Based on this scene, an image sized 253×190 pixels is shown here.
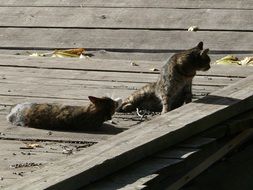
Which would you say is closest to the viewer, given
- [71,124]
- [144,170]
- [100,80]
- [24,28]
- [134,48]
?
[144,170]

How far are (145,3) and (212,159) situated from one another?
3643mm

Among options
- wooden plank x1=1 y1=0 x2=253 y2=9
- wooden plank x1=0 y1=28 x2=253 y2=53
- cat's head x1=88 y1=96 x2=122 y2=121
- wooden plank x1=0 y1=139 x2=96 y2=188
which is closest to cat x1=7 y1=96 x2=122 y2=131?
cat's head x1=88 y1=96 x2=122 y2=121

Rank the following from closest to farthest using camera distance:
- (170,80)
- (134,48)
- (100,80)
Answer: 1. (170,80)
2. (100,80)
3. (134,48)

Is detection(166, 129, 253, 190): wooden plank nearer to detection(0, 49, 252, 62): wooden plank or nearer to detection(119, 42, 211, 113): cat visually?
detection(119, 42, 211, 113): cat

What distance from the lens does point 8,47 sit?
30.9 ft

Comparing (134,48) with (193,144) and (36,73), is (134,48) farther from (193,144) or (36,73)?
(193,144)

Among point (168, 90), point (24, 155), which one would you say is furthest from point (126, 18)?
point (24, 155)

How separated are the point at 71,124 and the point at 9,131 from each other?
381 mm

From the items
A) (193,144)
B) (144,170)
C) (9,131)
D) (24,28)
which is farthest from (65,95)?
(24,28)

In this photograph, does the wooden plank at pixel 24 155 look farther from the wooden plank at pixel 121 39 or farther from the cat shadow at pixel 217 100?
the wooden plank at pixel 121 39

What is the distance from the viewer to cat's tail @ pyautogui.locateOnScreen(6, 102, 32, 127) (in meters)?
6.14

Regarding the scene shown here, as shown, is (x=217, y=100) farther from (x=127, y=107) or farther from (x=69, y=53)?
(x=69, y=53)

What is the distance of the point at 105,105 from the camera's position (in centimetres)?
620

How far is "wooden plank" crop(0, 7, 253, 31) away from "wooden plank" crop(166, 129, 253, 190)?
7.43ft
